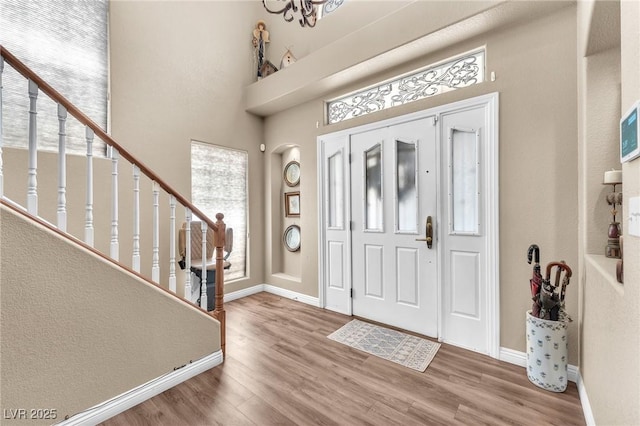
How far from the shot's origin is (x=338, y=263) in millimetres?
3553

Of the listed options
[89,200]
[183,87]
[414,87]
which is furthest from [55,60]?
[414,87]

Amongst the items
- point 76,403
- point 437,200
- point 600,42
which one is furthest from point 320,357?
point 600,42

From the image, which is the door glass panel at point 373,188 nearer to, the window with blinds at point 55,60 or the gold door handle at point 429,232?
the gold door handle at point 429,232

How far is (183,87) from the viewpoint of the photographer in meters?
3.56

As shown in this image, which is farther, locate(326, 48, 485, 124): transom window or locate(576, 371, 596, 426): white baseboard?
locate(326, 48, 485, 124): transom window

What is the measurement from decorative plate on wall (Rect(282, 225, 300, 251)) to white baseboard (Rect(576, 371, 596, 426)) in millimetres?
3266

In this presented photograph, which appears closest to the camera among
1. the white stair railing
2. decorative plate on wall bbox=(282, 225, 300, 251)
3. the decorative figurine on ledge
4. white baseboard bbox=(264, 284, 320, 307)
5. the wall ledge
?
the white stair railing

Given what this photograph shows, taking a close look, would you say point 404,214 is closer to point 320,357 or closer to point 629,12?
point 320,357

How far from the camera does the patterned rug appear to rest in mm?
2377

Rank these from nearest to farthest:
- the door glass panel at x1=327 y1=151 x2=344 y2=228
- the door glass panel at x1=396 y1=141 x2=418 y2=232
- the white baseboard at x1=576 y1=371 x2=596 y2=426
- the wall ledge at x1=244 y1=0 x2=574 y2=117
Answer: the white baseboard at x1=576 y1=371 x2=596 y2=426 → the wall ledge at x1=244 y1=0 x2=574 y2=117 → the door glass panel at x1=396 y1=141 x2=418 y2=232 → the door glass panel at x1=327 y1=151 x2=344 y2=228

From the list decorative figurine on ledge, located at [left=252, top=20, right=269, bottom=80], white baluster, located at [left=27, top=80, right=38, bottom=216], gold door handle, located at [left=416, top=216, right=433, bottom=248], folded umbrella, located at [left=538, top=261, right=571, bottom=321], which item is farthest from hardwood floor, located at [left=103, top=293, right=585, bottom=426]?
decorative figurine on ledge, located at [left=252, top=20, right=269, bottom=80]

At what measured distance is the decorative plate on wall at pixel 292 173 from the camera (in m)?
4.27

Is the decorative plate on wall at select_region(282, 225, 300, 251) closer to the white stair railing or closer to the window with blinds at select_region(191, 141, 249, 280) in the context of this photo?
the window with blinds at select_region(191, 141, 249, 280)

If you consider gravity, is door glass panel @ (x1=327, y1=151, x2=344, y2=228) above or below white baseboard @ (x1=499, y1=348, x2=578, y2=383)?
above
